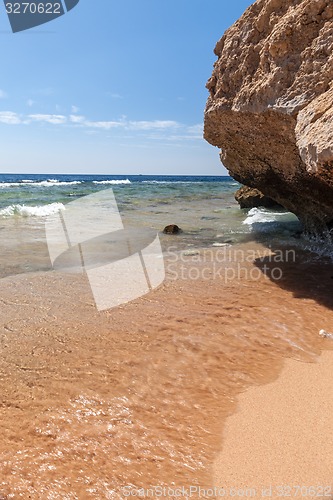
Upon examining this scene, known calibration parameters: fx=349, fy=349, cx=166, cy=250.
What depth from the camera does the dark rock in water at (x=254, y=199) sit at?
49.5ft

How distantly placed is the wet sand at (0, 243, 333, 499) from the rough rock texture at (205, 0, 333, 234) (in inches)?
82.0

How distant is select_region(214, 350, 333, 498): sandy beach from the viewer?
2.11 meters

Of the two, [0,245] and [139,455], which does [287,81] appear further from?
[0,245]

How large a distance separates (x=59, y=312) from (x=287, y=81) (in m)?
4.81

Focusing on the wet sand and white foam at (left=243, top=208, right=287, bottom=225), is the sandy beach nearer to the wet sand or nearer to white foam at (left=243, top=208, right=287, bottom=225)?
the wet sand

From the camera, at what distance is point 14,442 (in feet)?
7.89

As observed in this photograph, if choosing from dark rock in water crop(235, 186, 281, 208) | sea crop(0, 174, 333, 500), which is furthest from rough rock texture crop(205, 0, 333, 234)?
dark rock in water crop(235, 186, 281, 208)

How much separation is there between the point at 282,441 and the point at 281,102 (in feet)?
15.7

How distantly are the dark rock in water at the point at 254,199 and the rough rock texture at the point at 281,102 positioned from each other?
6994mm

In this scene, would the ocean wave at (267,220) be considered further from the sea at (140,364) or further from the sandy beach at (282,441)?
the sandy beach at (282,441)

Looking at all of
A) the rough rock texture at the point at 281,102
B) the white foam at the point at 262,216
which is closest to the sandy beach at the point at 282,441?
the rough rock texture at the point at 281,102

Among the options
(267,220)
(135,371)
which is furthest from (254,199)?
(135,371)

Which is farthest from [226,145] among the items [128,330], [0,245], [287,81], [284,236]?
[0,245]

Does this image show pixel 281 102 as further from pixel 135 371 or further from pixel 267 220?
pixel 267 220
